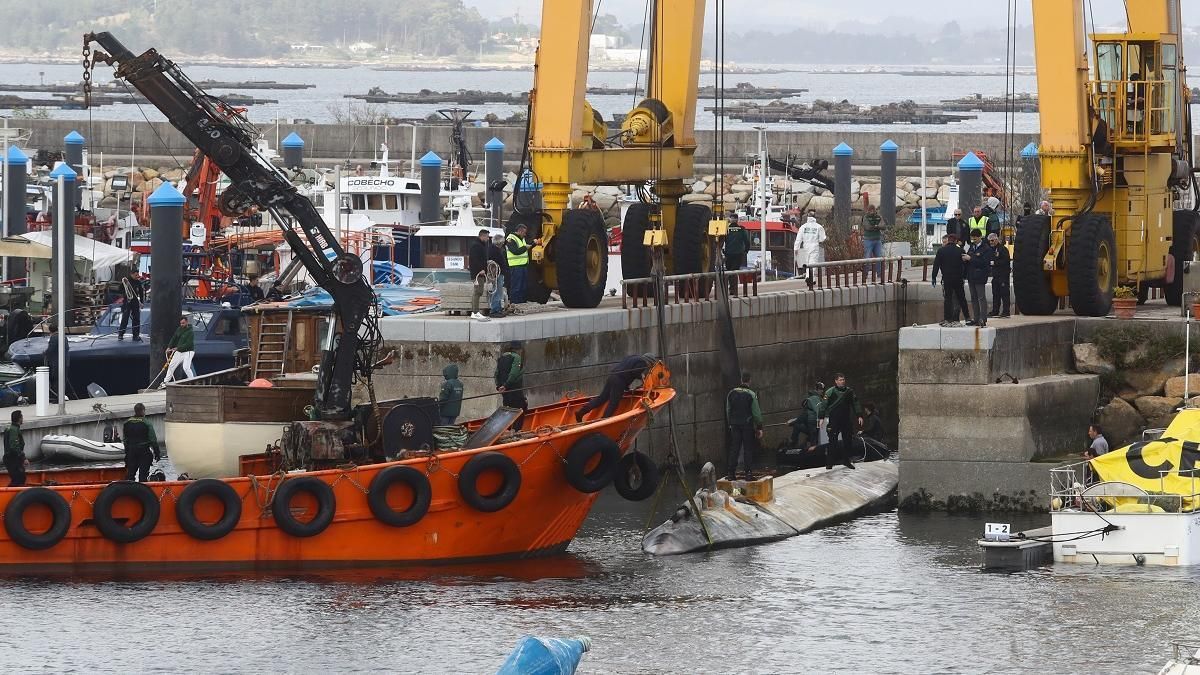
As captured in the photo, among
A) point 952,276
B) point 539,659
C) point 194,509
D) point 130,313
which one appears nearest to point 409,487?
point 194,509

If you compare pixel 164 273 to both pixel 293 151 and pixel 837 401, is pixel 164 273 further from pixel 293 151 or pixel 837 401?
pixel 293 151

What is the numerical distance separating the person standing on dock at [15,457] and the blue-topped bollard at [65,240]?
817cm

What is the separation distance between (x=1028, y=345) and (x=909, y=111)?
109140 mm

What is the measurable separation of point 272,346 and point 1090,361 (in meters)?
10.0

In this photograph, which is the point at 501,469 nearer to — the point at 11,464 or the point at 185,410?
the point at 185,410

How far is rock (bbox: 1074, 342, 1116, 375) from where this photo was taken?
2798 cm

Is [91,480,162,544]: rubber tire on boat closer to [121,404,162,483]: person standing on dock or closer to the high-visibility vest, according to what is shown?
[121,404,162,483]: person standing on dock

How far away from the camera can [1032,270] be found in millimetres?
29000

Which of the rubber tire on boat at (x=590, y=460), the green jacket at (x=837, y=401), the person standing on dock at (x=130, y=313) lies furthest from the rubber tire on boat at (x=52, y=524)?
the person standing on dock at (x=130, y=313)

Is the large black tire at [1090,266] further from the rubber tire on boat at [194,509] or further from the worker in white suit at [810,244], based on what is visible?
the rubber tire on boat at [194,509]

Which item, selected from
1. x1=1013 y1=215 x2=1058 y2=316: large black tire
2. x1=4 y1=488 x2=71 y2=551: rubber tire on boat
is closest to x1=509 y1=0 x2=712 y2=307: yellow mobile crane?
x1=1013 y1=215 x2=1058 y2=316: large black tire

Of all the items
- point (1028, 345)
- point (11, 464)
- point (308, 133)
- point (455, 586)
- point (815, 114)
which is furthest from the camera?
point (815, 114)

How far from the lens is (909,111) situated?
135 metres

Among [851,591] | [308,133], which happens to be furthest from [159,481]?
[308,133]
